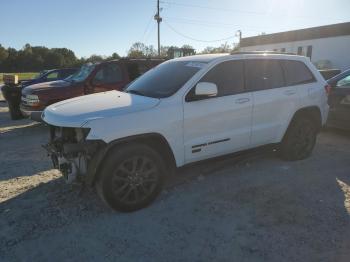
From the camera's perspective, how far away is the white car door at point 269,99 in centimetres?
501

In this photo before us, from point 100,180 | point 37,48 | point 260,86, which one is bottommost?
point 100,180

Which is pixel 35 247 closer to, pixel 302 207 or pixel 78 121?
pixel 78 121

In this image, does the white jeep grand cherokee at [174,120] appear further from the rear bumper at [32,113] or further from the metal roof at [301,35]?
the metal roof at [301,35]

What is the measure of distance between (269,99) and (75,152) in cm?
291

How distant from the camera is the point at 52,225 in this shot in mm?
3842

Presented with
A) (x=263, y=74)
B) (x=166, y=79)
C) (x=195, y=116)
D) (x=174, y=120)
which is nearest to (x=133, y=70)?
(x=166, y=79)

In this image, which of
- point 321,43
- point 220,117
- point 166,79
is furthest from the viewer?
point 321,43

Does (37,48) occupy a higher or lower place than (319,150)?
higher

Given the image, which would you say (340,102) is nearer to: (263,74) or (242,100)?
(263,74)

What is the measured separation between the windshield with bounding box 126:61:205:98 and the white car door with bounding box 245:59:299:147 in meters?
0.91

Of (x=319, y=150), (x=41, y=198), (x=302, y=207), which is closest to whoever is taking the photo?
(x=302, y=207)

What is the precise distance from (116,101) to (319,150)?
4.22 metres

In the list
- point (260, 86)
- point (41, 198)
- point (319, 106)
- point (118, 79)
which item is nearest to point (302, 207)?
point (260, 86)

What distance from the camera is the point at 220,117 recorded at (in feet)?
14.9
